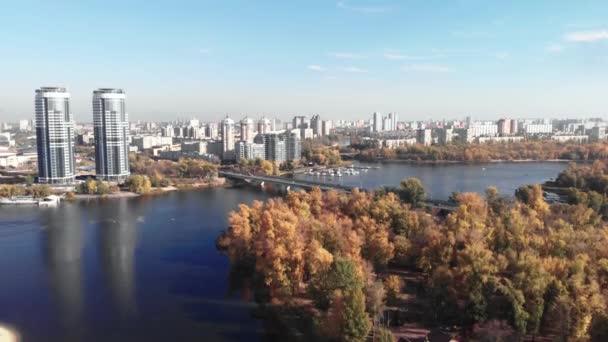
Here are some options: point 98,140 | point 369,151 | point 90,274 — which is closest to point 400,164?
point 369,151

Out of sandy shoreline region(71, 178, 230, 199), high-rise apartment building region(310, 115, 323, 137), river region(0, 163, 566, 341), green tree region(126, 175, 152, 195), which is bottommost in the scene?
river region(0, 163, 566, 341)

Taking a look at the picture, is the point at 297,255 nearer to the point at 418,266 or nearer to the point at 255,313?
the point at 255,313

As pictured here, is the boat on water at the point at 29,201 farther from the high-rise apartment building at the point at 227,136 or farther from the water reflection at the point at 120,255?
the high-rise apartment building at the point at 227,136

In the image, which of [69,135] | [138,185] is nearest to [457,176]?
[138,185]

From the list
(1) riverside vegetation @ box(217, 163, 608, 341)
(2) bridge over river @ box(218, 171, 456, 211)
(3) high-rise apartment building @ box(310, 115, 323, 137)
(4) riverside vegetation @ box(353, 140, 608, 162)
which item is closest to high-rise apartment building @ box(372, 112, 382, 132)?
(3) high-rise apartment building @ box(310, 115, 323, 137)

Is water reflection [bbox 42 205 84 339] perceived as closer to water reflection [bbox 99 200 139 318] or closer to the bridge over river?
water reflection [bbox 99 200 139 318]

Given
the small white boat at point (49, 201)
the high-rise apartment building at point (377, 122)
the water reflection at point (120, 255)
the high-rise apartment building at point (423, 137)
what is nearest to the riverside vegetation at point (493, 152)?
the high-rise apartment building at point (423, 137)
